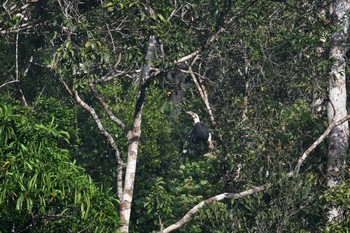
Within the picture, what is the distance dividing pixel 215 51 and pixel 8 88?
191 inches

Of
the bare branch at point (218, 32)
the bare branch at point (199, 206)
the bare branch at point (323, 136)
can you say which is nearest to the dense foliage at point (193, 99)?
the bare branch at point (218, 32)

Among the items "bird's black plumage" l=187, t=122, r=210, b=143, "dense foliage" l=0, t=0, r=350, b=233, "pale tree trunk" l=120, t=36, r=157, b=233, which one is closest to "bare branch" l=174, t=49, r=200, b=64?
"dense foliage" l=0, t=0, r=350, b=233

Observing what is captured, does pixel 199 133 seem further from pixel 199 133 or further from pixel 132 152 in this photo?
pixel 132 152

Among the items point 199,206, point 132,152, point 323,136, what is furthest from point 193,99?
point 199,206

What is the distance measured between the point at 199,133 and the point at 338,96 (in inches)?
136

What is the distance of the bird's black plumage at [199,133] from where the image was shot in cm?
2484

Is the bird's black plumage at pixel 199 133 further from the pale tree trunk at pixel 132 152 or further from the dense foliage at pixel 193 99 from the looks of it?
the pale tree trunk at pixel 132 152

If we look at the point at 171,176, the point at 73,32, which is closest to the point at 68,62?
the point at 73,32

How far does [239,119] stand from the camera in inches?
948

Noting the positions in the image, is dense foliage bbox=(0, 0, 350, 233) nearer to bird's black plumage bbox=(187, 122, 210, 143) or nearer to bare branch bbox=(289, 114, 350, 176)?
bird's black plumage bbox=(187, 122, 210, 143)

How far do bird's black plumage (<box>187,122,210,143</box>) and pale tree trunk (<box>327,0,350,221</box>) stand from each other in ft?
10.1

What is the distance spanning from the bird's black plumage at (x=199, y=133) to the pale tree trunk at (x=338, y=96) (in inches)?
121

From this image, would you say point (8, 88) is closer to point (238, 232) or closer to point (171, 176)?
point (171, 176)

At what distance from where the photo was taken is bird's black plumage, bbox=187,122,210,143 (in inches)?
978
